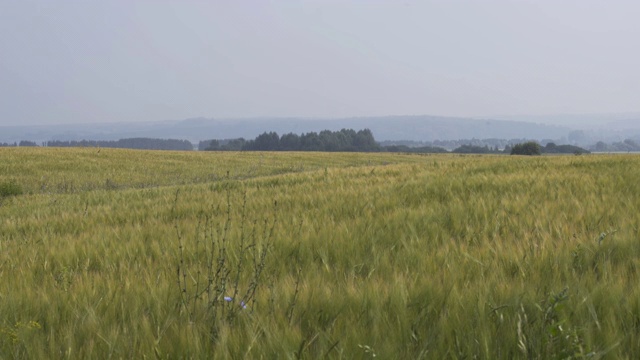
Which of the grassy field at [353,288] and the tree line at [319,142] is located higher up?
the tree line at [319,142]

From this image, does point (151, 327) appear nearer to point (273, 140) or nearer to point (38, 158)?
point (38, 158)

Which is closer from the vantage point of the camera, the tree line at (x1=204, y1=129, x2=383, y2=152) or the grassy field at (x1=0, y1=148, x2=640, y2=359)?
the grassy field at (x1=0, y1=148, x2=640, y2=359)

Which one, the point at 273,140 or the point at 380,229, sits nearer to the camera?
the point at 380,229

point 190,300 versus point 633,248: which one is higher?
point 633,248

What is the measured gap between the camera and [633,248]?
2.56 m

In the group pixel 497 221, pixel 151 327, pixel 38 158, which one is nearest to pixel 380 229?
pixel 497 221

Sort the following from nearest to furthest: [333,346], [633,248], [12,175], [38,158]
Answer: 1. [333,346]
2. [633,248]
3. [12,175]
4. [38,158]

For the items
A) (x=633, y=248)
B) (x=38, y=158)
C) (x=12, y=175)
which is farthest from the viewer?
(x=38, y=158)

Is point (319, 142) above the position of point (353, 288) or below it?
above

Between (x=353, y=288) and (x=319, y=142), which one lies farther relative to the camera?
(x=319, y=142)

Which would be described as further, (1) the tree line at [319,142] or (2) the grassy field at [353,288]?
(1) the tree line at [319,142]

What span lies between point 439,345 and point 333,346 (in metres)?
0.39

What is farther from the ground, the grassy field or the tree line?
the tree line

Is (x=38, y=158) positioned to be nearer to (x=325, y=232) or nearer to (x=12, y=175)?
(x=12, y=175)
